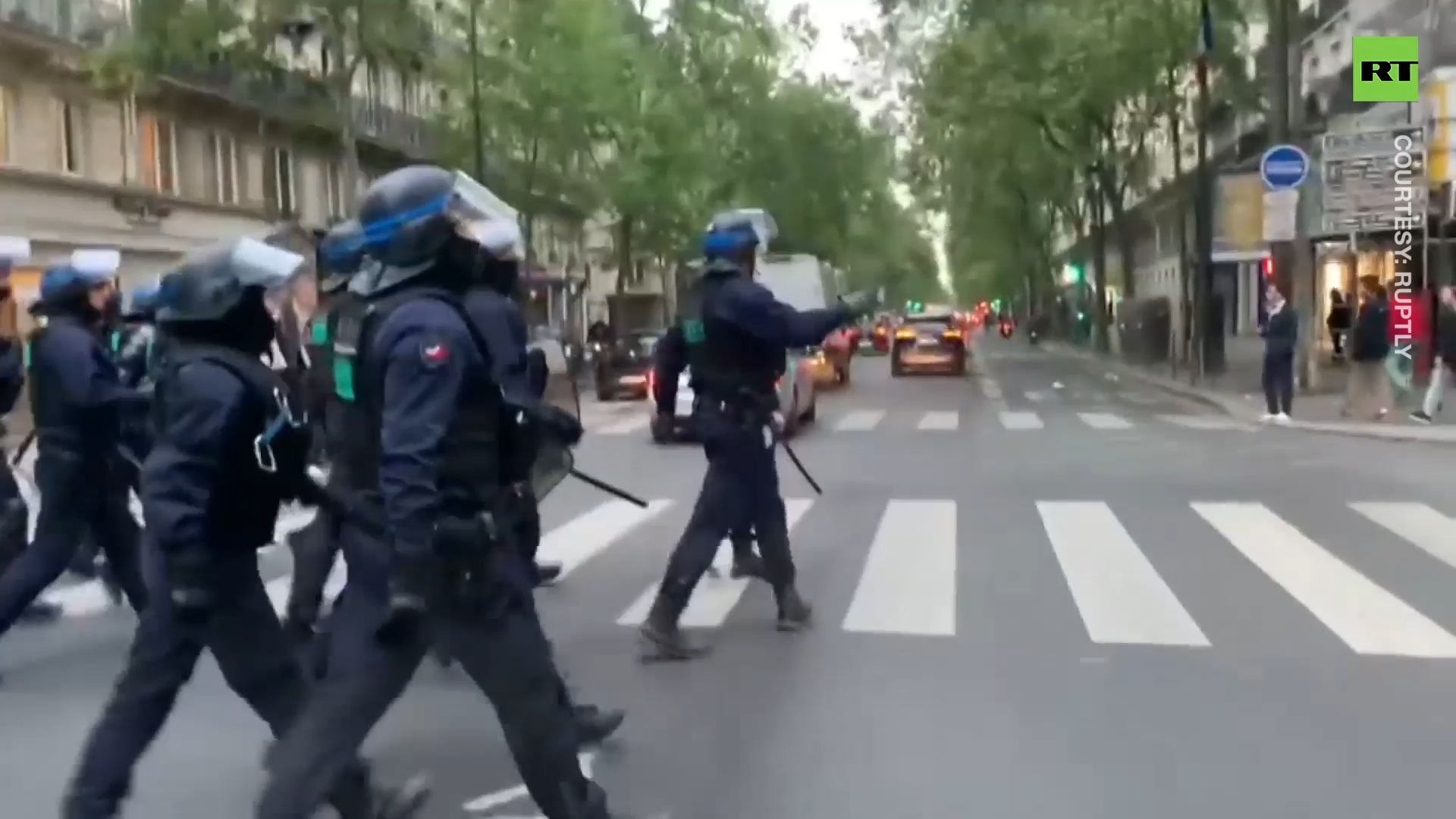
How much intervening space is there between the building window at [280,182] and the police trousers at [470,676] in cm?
3668

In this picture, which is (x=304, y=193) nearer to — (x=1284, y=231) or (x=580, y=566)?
(x=1284, y=231)

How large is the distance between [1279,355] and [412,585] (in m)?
18.7

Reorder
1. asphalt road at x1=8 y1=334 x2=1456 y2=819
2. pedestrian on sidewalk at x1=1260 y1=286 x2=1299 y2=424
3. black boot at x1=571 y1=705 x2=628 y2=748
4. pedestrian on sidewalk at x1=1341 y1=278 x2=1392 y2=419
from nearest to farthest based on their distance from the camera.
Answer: asphalt road at x1=8 y1=334 x2=1456 y2=819
black boot at x1=571 y1=705 x2=628 y2=748
pedestrian on sidewalk at x1=1341 y1=278 x2=1392 y2=419
pedestrian on sidewalk at x1=1260 y1=286 x2=1299 y2=424

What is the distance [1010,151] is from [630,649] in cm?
3520

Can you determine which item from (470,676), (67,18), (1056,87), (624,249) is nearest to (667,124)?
(624,249)

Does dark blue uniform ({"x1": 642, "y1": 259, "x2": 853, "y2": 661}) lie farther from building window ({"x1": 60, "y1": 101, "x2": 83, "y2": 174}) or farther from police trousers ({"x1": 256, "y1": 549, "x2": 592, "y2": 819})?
building window ({"x1": 60, "y1": 101, "x2": 83, "y2": 174})

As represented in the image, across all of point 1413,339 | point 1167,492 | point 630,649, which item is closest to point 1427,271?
point 1413,339

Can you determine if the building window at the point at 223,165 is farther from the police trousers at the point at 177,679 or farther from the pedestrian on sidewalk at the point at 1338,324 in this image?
the police trousers at the point at 177,679

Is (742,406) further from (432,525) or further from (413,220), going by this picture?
(432,525)

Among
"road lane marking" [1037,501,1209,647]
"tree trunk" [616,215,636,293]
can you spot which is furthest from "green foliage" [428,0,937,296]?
"road lane marking" [1037,501,1209,647]

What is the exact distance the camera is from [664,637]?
7.69 metres

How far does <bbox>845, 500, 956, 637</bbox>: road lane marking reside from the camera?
8.44m

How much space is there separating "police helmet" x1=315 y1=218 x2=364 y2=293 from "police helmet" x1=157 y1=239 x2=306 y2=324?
2.50ft

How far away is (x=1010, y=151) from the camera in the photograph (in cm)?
4162
